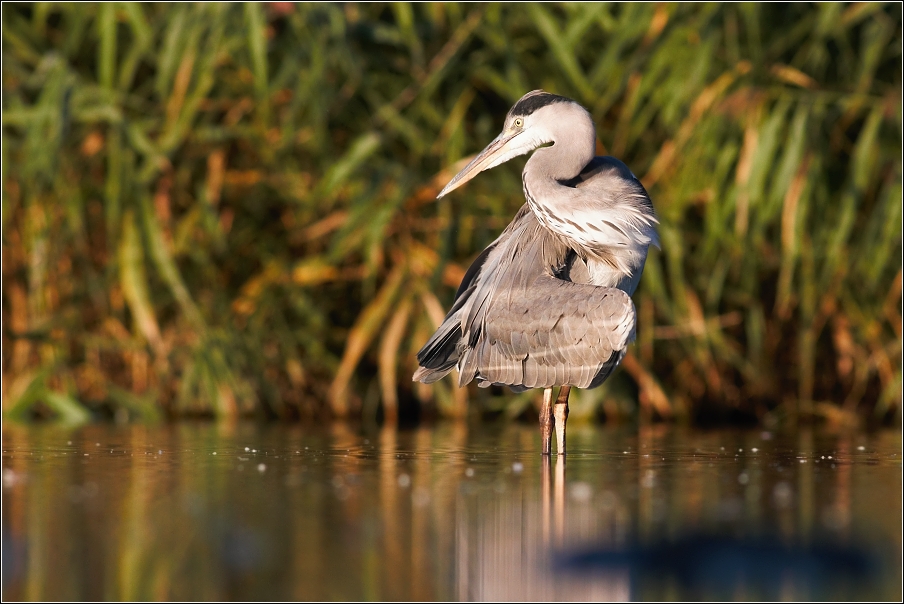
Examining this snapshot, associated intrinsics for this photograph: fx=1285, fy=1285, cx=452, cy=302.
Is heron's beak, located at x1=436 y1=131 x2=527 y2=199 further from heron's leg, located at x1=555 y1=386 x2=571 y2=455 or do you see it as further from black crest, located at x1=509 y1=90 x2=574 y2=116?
heron's leg, located at x1=555 y1=386 x2=571 y2=455

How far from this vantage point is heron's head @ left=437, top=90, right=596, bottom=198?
456 cm

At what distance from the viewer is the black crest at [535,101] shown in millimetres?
4637

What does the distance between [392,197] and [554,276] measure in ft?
4.83

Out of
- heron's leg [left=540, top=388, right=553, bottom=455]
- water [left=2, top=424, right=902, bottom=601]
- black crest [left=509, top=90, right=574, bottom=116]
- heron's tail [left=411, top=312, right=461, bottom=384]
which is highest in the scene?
black crest [left=509, top=90, right=574, bottom=116]

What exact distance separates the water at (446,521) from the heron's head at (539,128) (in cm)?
108

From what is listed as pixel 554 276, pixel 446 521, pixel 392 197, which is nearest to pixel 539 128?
pixel 554 276

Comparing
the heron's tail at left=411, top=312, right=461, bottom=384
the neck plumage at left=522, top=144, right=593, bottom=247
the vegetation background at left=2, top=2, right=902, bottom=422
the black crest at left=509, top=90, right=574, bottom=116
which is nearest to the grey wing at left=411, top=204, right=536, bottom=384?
the heron's tail at left=411, top=312, right=461, bottom=384

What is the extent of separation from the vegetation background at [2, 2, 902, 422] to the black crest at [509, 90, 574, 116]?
1.01 m

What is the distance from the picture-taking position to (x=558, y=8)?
6.10m

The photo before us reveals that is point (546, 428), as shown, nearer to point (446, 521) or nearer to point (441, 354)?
point (441, 354)

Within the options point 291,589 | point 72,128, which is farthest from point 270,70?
point 291,589

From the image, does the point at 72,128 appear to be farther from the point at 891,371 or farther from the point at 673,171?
the point at 891,371

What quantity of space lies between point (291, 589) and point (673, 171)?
3940 millimetres

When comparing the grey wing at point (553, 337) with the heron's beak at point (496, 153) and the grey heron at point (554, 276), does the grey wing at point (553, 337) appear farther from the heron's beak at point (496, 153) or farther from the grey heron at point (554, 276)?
the heron's beak at point (496, 153)
